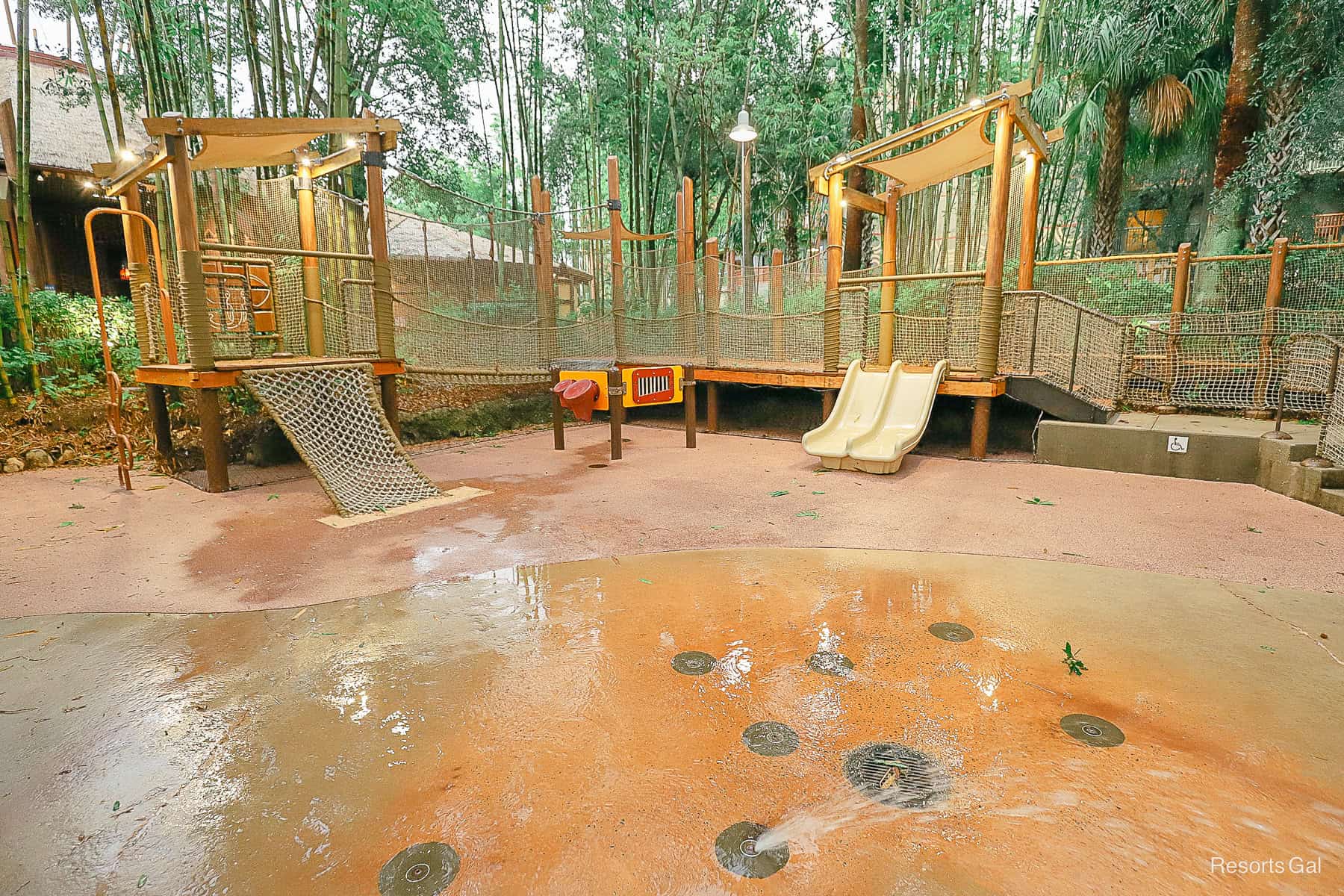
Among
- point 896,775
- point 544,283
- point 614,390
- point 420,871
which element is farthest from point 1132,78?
point 420,871

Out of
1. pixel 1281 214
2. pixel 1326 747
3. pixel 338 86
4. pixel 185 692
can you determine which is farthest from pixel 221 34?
pixel 1281 214

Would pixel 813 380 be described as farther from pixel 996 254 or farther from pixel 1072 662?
pixel 1072 662

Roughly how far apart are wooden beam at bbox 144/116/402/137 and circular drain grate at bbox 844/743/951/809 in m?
5.45

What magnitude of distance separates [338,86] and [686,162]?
8.00 metres

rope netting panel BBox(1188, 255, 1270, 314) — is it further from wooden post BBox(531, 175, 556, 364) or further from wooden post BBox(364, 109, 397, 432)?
wooden post BBox(364, 109, 397, 432)

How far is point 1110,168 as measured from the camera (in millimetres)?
9859

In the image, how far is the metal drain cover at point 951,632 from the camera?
2.51 m

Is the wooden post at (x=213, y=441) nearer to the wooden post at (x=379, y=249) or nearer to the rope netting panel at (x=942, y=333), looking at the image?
the wooden post at (x=379, y=249)

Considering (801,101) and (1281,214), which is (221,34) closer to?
(801,101)

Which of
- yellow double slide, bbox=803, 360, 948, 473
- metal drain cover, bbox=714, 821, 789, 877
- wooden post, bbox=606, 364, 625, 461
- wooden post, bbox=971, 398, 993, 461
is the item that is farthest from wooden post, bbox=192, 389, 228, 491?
wooden post, bbox=971, 398, 993, 461

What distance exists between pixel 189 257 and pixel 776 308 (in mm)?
5861

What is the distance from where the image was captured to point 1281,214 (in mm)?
7941

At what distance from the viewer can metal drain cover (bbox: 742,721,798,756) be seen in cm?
183

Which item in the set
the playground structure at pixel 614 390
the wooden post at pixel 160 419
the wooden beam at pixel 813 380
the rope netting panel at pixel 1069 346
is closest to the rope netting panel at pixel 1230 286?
the rope netting panel at pixel 1069 346
